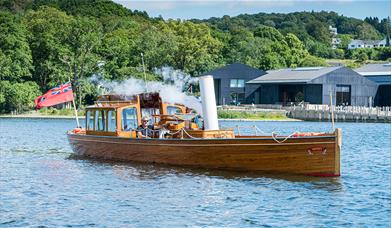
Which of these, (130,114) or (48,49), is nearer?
(130,114)

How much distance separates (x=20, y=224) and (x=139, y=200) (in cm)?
506

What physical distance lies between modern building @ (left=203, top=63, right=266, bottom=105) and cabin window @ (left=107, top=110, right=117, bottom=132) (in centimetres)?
7296

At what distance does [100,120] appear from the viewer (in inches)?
1470

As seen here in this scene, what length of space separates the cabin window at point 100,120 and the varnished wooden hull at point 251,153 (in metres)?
3.01

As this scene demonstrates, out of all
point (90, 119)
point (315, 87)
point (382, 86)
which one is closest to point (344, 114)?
point (315, 87)

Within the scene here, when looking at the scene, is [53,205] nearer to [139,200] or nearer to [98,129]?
[139,200]

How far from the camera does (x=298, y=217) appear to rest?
71.5ft

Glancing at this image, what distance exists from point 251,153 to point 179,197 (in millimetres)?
5730

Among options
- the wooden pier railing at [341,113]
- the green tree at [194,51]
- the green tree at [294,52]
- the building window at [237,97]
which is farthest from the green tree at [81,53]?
the green tree at [294,52]

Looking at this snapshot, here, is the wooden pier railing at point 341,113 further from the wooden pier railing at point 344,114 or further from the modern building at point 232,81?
the modern building at point 232,81

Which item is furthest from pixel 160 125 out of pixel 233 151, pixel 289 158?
pixel 289 158

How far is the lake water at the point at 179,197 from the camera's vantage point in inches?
842

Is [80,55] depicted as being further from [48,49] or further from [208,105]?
[208,105]

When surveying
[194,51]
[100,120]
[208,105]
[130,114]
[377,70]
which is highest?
[194,51]
